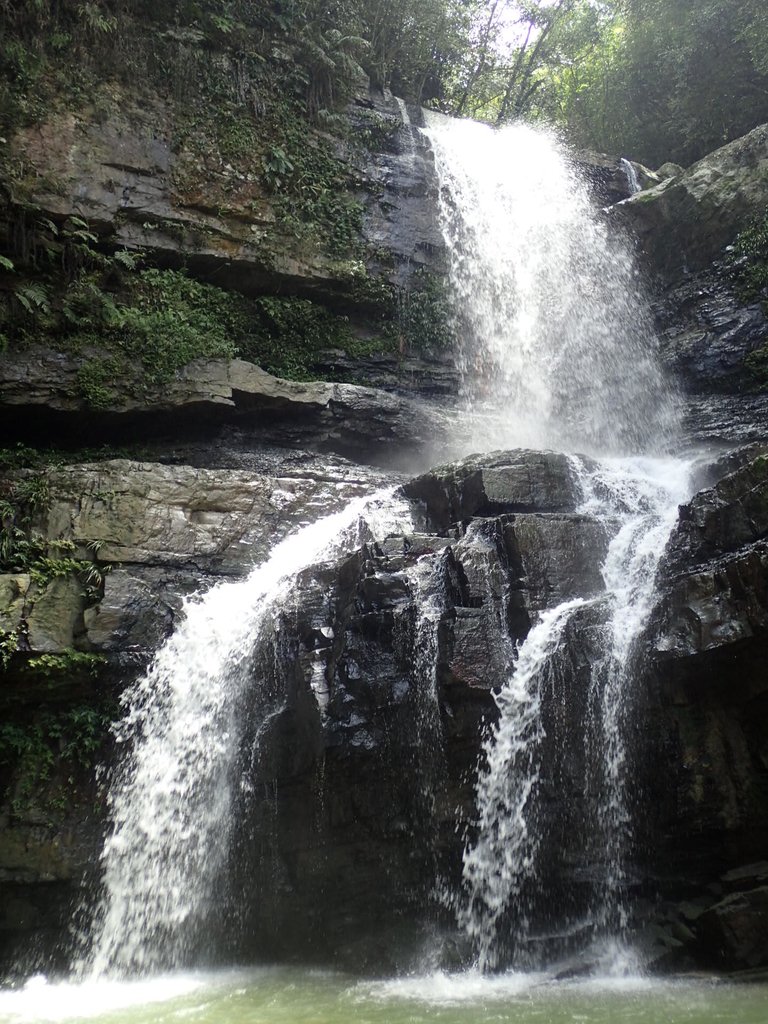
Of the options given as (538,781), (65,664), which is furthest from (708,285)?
(65,664)

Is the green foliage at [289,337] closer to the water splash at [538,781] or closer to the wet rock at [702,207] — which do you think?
the wet rock at [702,207]

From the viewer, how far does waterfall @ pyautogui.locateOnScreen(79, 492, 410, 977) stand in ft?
25.0

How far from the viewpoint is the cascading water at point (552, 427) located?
6594 millimetres

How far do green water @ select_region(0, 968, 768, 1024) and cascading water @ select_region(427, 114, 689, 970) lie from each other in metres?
0.67

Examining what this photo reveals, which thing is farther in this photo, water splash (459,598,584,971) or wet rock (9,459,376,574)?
wet rock (9,459,376,574)

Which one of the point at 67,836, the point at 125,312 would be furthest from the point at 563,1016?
the point at 125,312

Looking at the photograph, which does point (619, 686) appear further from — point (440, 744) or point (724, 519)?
point (724, 519)

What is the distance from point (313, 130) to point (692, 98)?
31.9 ft

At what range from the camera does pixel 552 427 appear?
48.9 feet

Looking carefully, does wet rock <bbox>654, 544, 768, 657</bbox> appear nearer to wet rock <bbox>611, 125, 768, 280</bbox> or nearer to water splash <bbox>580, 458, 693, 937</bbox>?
water splash <bbox>580, 458, 693, 937</bbox>

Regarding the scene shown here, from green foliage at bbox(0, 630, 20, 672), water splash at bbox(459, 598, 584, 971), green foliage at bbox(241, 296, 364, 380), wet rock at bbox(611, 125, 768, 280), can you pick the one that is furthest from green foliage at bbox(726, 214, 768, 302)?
green foliage at bbox(0, 630, 20, 672)

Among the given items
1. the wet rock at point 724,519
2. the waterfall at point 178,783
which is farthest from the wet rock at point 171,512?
the wet rock at point 724,519

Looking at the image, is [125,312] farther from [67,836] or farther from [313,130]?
[67,836]

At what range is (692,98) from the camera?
18578 millimetres
